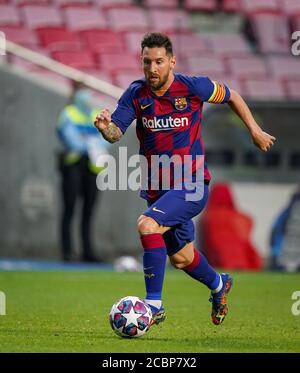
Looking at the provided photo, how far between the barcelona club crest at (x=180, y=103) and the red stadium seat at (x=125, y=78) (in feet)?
31.1

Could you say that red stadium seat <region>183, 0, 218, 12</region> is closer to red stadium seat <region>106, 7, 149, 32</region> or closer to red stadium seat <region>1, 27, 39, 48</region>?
red stadium seat <region>106, 7, 149, 32</region>

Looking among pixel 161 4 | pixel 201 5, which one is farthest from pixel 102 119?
pixel 201 5

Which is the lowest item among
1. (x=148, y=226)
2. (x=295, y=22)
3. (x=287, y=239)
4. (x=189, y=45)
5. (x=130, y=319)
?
(x=287, y=239)

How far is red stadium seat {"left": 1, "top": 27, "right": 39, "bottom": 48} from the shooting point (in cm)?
1750

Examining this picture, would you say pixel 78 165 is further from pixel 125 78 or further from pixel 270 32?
pixel 270 32

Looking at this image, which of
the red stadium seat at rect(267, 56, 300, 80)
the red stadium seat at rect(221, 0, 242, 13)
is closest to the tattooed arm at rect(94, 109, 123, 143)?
the red stadium seat at rect(267, 56, 300, 80)

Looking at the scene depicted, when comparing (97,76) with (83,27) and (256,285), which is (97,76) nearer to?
(83,27)

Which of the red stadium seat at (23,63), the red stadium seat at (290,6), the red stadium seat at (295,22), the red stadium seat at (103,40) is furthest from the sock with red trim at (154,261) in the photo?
the red stadium seat at (290,6)

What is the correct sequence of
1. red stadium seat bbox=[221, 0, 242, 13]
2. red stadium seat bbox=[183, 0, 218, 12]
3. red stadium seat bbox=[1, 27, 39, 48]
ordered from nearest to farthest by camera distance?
red stadium seat bbox=[1, 27, 39, 48] < red stadium seat bbox=[183, 0, 218, 12] < red stadium seat bbox=[221, 0, 242, 13]

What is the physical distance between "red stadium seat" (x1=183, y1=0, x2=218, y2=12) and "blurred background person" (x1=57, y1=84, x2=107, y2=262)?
4096mm

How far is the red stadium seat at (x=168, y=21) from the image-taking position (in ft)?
61.2

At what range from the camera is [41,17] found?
59.2 ft

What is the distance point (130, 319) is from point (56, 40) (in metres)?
11.0

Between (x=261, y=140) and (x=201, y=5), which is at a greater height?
(x=201, y=5)
